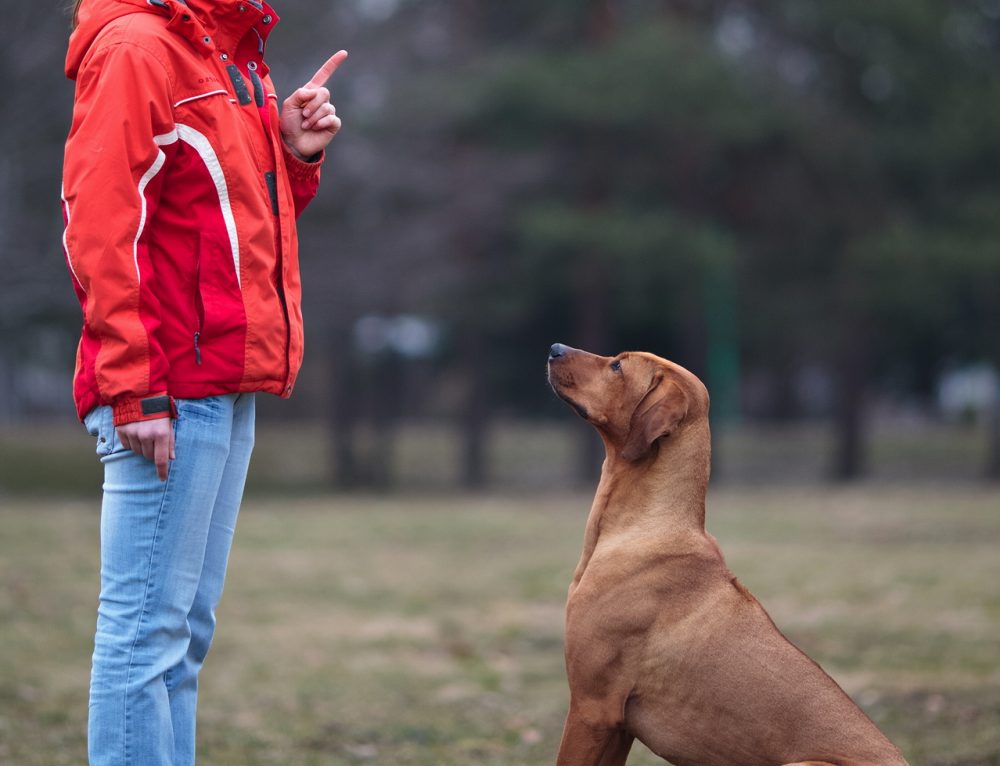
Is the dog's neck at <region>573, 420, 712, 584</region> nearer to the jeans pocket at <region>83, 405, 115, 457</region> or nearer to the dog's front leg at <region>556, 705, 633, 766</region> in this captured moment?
the dog's front leg at <region>556, 705, 633, 766</region>

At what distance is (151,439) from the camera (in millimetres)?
2762

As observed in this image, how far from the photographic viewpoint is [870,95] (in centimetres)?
2038

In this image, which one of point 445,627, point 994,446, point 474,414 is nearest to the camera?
point 445,627

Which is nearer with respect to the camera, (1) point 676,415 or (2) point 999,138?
(1) point 676,415

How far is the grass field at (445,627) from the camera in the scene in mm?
5195

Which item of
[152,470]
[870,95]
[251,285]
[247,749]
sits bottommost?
[247,749]

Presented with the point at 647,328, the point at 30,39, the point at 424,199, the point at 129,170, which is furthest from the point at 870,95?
the point at 129,170

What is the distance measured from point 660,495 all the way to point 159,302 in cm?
146

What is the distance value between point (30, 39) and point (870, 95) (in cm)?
1245

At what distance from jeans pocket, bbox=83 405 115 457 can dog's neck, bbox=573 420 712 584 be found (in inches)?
51.0

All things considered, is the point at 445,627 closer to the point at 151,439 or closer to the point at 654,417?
the point at 654,417

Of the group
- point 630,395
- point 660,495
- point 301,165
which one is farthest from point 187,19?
point 660,495

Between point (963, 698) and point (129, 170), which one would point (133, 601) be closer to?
point (129, 170)

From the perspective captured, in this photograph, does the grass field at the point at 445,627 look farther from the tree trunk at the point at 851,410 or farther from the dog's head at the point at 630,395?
the tree trunk at the point at 851,410
